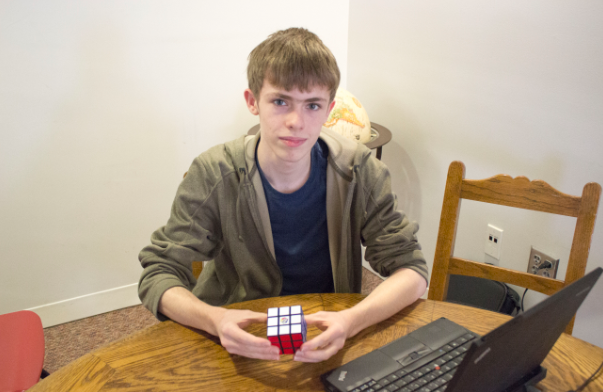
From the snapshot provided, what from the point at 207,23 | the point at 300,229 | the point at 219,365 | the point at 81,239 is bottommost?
the point at 81,239

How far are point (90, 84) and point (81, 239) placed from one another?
757 mm

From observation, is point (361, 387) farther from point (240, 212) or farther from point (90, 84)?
point (90, 84)

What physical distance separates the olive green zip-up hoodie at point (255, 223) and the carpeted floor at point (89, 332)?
111 centimetres

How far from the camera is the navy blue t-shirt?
1.29m

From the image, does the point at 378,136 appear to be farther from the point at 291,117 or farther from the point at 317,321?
the point at 317,321

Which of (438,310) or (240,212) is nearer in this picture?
(438,310)

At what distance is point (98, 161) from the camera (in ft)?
6.97

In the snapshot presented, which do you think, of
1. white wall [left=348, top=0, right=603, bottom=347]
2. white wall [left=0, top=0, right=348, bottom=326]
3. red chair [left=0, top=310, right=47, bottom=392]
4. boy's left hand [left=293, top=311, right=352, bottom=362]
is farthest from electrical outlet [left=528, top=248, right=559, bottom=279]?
red chair [left=0, top=310, right=47, bottom=392]

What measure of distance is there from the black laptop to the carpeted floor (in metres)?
1.51

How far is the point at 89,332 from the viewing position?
7.47ft

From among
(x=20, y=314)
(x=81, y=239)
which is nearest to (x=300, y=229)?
(x=20, y=314)

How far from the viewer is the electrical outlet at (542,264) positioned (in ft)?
5.55

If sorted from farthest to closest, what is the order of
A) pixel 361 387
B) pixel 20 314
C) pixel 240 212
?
pixel 20 314
pixel 240 212
pixel 361 387

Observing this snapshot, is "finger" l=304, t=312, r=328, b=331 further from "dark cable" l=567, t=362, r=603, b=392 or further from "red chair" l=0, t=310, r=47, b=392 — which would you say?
"red chair" l=0, t=310, r=47, b=392
